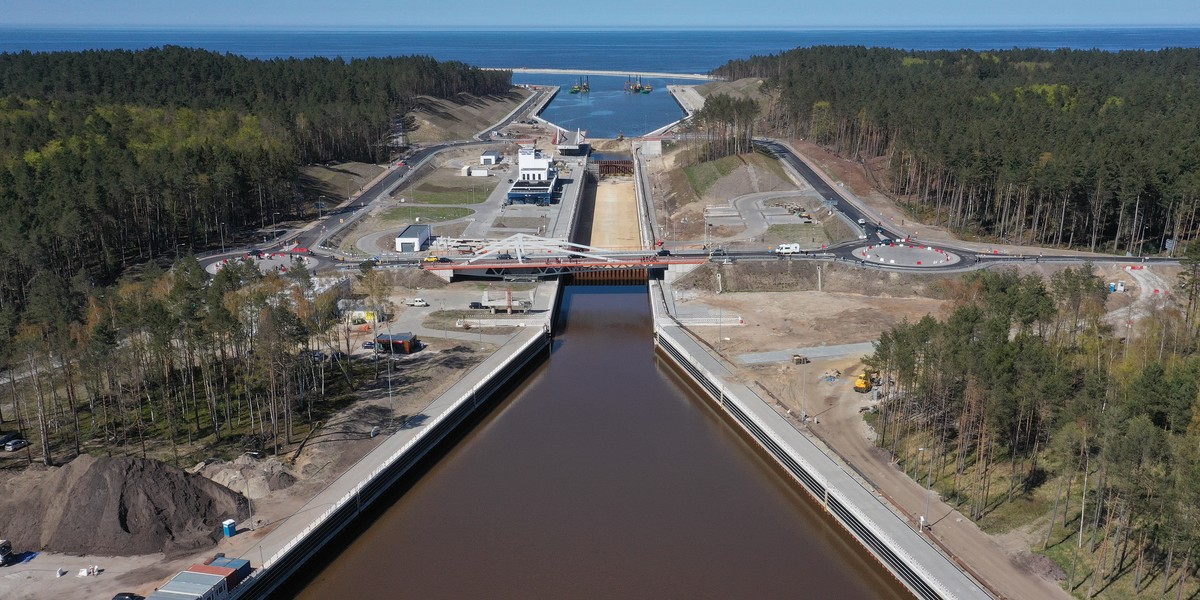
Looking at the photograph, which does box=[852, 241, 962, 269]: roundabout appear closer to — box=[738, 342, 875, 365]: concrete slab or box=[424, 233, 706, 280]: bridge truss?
box=[424, 233, 706, 280]: bridge truss

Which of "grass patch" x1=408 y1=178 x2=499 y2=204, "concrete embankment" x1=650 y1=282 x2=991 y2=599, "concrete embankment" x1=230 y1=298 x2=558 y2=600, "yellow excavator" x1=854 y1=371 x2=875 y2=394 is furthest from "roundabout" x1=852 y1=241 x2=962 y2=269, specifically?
"grass patch" x1=408 y1=178 x2=499 y2=204

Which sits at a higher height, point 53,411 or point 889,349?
point 889,349

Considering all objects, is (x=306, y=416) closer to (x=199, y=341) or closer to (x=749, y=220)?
(x=199, y=341)

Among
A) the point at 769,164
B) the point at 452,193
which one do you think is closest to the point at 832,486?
the point at 769,164

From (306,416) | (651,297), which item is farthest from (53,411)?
(651,297)

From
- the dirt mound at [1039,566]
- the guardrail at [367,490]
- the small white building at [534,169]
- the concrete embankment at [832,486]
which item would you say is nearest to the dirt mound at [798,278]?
the concrete embankment at [832,486]

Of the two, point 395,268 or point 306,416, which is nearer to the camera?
point 306,416

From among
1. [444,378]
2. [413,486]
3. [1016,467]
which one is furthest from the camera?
[444,378]
